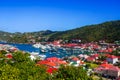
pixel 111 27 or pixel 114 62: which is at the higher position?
pixel 111 27

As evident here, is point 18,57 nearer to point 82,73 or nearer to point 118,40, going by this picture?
point 82,73

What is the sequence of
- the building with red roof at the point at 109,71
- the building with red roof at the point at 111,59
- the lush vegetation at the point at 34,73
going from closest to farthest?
the lush vegetation at the point at 34,73 → the building with red roof at the point at 109,71 → the building with red roof at the point at 111,59

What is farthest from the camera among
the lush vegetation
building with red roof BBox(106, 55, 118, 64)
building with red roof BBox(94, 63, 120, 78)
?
building with red roof BBox(106, 55, 118, 64)

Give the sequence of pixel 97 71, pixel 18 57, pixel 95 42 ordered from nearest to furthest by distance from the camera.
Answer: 1. pixel 18 57
2. pixel 97 71
3. pixel 95 42

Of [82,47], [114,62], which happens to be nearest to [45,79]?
[114,62]

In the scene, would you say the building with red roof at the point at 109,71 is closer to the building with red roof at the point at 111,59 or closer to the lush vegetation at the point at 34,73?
the building with red roof at the point at 111,59

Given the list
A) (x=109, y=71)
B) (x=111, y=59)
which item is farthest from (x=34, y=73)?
(x=111, y=59)

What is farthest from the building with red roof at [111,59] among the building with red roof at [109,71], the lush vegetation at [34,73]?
the lush vegetation at [34,73]

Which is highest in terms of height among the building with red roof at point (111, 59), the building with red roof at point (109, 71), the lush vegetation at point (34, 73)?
the lush vegetation at point (34, 73)

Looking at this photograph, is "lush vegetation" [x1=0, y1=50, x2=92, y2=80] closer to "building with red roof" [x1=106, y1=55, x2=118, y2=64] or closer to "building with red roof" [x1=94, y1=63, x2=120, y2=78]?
"building with red roof" [x1=94, y1=63, x2=120, y2=78]

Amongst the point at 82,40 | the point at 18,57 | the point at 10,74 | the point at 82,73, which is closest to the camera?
the point at 10,74

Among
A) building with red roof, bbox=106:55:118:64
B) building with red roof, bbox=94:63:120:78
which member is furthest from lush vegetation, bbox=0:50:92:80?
building with red roof, bbox=106:55:118:64
